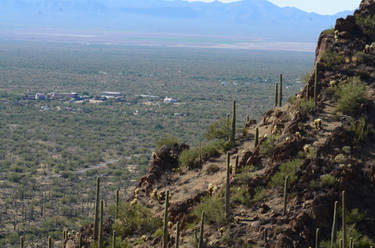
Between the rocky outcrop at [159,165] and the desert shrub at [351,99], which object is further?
the rocky outcrop at [159,165]

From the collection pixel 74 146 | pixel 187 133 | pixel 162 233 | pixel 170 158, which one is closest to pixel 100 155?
pixel 74 146

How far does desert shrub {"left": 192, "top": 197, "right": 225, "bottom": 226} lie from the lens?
19094 mm

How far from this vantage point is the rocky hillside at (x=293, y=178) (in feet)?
59.5

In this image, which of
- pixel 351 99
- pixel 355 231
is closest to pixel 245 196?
pixel 355 231

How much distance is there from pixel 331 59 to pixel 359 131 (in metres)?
4.38

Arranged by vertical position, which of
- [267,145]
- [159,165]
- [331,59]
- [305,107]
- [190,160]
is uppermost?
[331,59]

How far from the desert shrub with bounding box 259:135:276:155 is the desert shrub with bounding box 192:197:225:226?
2.60 m

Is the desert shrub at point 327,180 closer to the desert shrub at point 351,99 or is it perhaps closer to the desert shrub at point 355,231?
the desert shrub at point 355,231

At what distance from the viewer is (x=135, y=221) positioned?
2155 cm

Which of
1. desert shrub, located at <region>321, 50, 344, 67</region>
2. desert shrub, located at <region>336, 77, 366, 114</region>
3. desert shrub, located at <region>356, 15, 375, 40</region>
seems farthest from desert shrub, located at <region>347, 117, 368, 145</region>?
desert shrub, located at <region>356, 15, 375, 40</region>

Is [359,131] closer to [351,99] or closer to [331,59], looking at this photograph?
[351,99]

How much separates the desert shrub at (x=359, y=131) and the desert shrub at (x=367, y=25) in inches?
223

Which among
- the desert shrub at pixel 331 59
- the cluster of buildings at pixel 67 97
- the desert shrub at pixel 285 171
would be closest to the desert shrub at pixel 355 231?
the desert shrub at pixel 285 171

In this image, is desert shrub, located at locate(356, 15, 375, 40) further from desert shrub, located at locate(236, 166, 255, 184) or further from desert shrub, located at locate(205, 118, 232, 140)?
desert shrub, located at locate(236, 166, 255, 184)
